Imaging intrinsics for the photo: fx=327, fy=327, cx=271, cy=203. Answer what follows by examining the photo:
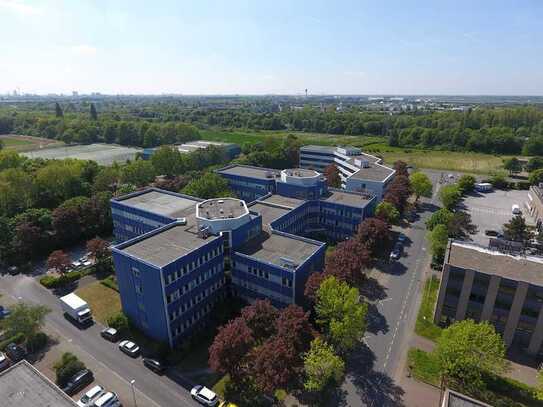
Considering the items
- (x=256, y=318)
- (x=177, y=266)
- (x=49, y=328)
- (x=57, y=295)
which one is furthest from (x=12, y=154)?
(x=256, y=318)

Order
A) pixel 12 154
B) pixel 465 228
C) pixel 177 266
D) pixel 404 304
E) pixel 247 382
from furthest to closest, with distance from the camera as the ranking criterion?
pixel 12 154, pixel 465 228, pixel 404 304, pixel 177 266, pixel 247 382

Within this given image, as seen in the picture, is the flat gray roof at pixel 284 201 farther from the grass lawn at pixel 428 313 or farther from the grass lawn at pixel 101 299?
the grass lawn at pixel 101 299

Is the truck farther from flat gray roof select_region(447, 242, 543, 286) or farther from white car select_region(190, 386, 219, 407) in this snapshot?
flat gray roof select_region(447, 242, 543, 286)

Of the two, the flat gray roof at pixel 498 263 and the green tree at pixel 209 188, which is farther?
the green tree at pixel 209 188

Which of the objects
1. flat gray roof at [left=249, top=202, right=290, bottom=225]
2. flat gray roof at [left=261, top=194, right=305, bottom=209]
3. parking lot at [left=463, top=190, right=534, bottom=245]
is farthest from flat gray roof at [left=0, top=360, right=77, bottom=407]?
parking lot at [left=463, top=190, right=534, bottom=245]

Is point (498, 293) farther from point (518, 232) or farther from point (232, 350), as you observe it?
point (232, 350)

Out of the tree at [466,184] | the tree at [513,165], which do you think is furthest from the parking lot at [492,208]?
the tree at [513,165]

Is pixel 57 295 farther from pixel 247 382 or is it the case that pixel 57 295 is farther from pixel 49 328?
pixel 247 382
